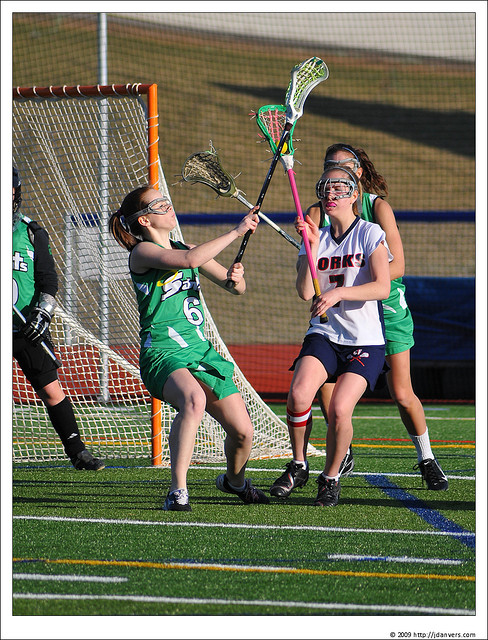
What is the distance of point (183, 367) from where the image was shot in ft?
13.9

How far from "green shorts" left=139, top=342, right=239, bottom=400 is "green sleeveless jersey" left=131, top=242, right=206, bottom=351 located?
1.4 inches

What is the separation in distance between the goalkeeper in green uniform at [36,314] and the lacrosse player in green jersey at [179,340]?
0.93m

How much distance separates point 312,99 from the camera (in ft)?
89.1

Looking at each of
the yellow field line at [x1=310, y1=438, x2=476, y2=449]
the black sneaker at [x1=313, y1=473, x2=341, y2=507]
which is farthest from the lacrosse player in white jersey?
the yellow field line at [x1=310, y1=438, x2=476, y2=449]

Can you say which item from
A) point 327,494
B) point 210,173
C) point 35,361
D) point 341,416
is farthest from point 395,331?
point 35,361

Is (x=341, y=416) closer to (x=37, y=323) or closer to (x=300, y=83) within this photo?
(x=300, y=83)

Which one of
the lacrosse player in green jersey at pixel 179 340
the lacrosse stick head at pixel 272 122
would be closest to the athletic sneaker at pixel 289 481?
the lacrosse player in green jersey at pixel 179 340

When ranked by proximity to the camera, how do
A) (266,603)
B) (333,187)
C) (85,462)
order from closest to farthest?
(266,603), (333,187), (85,462)

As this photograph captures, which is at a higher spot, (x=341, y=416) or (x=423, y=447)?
(x=341, y=416)

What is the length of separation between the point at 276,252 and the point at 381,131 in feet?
30.6

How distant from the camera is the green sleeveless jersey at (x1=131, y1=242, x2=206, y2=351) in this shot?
14.1 ft

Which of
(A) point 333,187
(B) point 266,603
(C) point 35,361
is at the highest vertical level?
(A) point 333,187

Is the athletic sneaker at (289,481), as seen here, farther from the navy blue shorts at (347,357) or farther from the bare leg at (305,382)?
the navy blue shorts at (347,357)

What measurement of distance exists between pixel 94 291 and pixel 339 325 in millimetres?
2410
